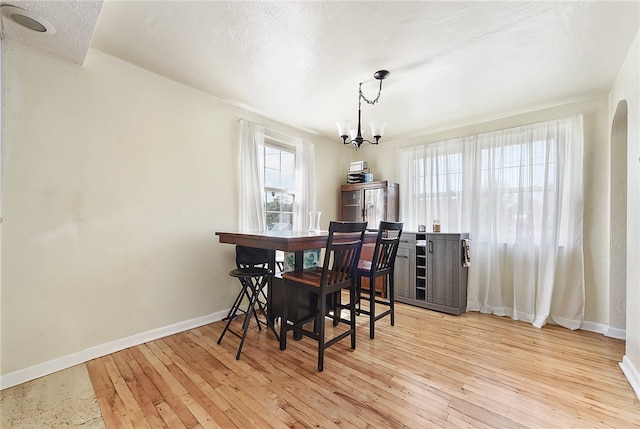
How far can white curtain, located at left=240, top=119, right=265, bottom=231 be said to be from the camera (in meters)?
3.25

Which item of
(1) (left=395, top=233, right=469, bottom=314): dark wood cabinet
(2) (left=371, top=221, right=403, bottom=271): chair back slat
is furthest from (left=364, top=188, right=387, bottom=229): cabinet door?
(2) (left=371, top=221, right=403, bottom=271): chair back slat

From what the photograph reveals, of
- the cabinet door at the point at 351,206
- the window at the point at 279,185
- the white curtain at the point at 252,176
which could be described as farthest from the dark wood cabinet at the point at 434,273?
the white curtain at the point at 252,176

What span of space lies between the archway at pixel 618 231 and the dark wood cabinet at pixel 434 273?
133cm

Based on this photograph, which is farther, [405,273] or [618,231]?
[405,273]

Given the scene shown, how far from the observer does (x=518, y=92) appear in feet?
9.47

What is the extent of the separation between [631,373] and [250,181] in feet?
12.2

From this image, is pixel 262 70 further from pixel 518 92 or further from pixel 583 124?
pixel 583 124

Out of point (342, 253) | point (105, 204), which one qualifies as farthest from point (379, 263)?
point (105, 204)

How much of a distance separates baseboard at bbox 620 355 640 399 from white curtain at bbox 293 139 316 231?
3352 mm

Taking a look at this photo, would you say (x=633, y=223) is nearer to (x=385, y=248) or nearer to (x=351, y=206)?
(x=385, y=248)

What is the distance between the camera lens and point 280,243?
2.09m

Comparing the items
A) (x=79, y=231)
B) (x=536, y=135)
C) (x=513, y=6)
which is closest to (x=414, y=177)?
(x=536, y=135)

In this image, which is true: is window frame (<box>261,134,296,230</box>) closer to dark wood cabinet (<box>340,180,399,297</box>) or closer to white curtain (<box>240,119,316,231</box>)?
white curtain (<box>240,119,316,231</box>)

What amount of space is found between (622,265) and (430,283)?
1.84 meters
